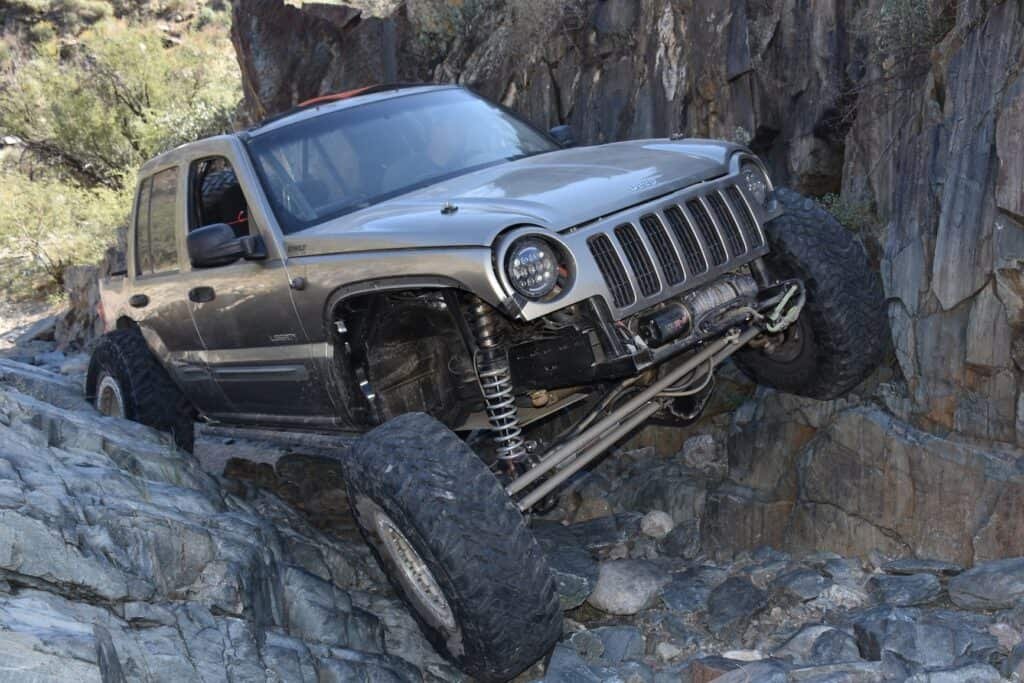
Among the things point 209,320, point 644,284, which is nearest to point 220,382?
point 209,320

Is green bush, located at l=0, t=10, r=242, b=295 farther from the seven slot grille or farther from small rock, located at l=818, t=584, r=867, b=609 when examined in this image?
small rock, located at l=818, t=584, r=867, b=609

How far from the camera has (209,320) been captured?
5.48m

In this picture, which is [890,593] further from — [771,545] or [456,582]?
[456,582]

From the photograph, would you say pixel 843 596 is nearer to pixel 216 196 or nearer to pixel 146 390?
pixel 216 196

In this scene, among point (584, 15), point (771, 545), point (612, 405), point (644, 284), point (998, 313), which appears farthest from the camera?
point (584, 15)

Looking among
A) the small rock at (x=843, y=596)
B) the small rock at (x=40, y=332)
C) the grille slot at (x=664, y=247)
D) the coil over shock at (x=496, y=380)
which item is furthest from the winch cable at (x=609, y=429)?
the small rock at (x=40, y=332)

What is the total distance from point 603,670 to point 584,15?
6576mm

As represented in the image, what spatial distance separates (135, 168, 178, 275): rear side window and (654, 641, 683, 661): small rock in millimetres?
3452

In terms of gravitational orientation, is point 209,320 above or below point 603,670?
above

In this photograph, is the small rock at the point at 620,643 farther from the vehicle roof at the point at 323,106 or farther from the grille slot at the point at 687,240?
the vehicle roof at the point at 323,106

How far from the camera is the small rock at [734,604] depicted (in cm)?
447

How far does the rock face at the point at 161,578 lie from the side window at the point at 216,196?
131 cm

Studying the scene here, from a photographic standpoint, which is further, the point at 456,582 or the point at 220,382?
the point at 220,382

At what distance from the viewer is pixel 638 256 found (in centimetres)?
413
